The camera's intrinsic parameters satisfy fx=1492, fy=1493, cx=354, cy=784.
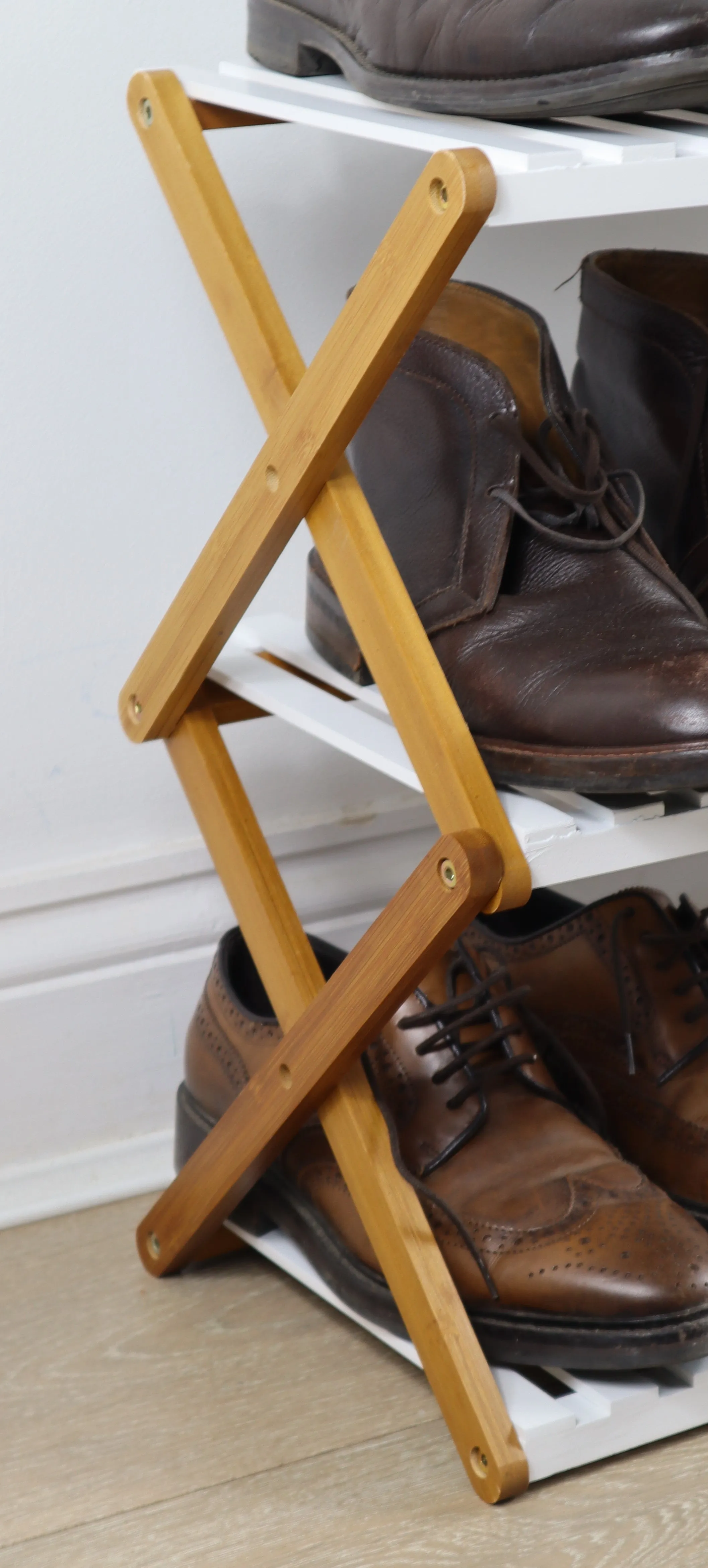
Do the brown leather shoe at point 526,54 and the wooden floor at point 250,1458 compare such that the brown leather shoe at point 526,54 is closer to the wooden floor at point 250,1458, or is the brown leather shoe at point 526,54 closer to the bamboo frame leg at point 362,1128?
the bamboo frame leg at point 362,1128

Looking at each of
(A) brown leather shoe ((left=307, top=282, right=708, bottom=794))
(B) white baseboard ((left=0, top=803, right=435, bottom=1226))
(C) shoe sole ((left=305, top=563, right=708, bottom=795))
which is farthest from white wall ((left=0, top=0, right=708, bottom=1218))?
(C) shoe sole ((left=305, top=563, right=708, bottom=795))

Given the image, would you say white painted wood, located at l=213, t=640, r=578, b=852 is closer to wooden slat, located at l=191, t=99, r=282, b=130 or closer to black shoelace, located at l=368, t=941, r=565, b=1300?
black shoelace, located at l=368, t=941, r=565, b=1300

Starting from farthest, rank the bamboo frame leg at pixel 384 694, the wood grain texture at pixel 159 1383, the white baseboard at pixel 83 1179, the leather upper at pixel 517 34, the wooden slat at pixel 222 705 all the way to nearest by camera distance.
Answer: the white baseboard at pixel 83 1179 → the wooden slat at pixel 222 705 → the wood grain texture at pixel 159 1383 → the bamboo frame leg at pixel 384 694 → the leather upper at pixel 517 34

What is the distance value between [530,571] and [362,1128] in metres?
0.30

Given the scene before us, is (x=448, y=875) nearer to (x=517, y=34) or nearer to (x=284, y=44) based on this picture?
(x=517, y=34)

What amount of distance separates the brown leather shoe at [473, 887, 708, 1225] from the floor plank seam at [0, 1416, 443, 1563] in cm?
20

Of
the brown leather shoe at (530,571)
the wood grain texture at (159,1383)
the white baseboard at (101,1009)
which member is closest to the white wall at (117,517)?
the white baseboard at (101,1009)

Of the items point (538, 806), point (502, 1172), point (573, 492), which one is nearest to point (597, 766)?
point (538, 806)

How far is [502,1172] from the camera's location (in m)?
0.77

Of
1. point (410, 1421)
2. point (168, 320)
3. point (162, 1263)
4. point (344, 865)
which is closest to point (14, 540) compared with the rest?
point (168, 320)

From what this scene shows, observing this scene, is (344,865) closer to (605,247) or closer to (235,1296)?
(235,1296)

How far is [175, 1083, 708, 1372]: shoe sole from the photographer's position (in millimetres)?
713

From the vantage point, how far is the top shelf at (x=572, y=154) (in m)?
0.55

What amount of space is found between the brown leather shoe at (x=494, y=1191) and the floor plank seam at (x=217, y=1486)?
0.05 m
